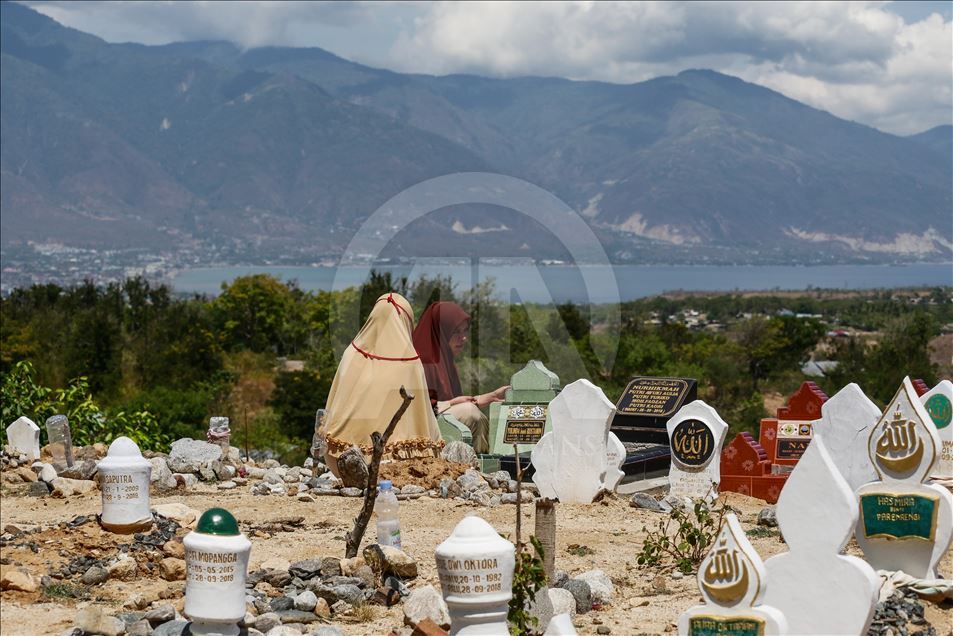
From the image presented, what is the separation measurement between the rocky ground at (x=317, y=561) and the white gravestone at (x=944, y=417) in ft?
4.16

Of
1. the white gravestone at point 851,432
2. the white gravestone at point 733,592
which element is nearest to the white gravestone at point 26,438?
the white gravestone at point 851,432

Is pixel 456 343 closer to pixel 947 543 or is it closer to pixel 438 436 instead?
pixel 438 436

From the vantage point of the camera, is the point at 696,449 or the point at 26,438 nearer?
the point at 696,449

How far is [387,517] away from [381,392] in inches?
111

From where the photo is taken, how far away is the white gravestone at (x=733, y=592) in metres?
6.35

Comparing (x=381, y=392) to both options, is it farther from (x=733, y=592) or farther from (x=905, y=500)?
(x=733, y=592)

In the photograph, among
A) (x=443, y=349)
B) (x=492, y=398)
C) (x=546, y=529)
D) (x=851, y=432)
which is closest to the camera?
(x=546, y=529)

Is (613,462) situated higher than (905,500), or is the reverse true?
(905,500)

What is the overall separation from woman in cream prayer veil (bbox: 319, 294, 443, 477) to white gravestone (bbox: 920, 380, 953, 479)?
→ 16.5 feet

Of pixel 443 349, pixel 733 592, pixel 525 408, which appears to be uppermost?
pixel 443 349

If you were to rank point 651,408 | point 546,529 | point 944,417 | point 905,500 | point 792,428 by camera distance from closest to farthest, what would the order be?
1. point 905,500
2. point 546,529
3. point 944,417
4. point 792,428
5. point 651,408

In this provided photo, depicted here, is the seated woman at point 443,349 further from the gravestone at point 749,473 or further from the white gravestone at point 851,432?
the white gravestone at point 851,432

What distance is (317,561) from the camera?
8961mm

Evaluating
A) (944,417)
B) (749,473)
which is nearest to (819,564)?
(944,417)
